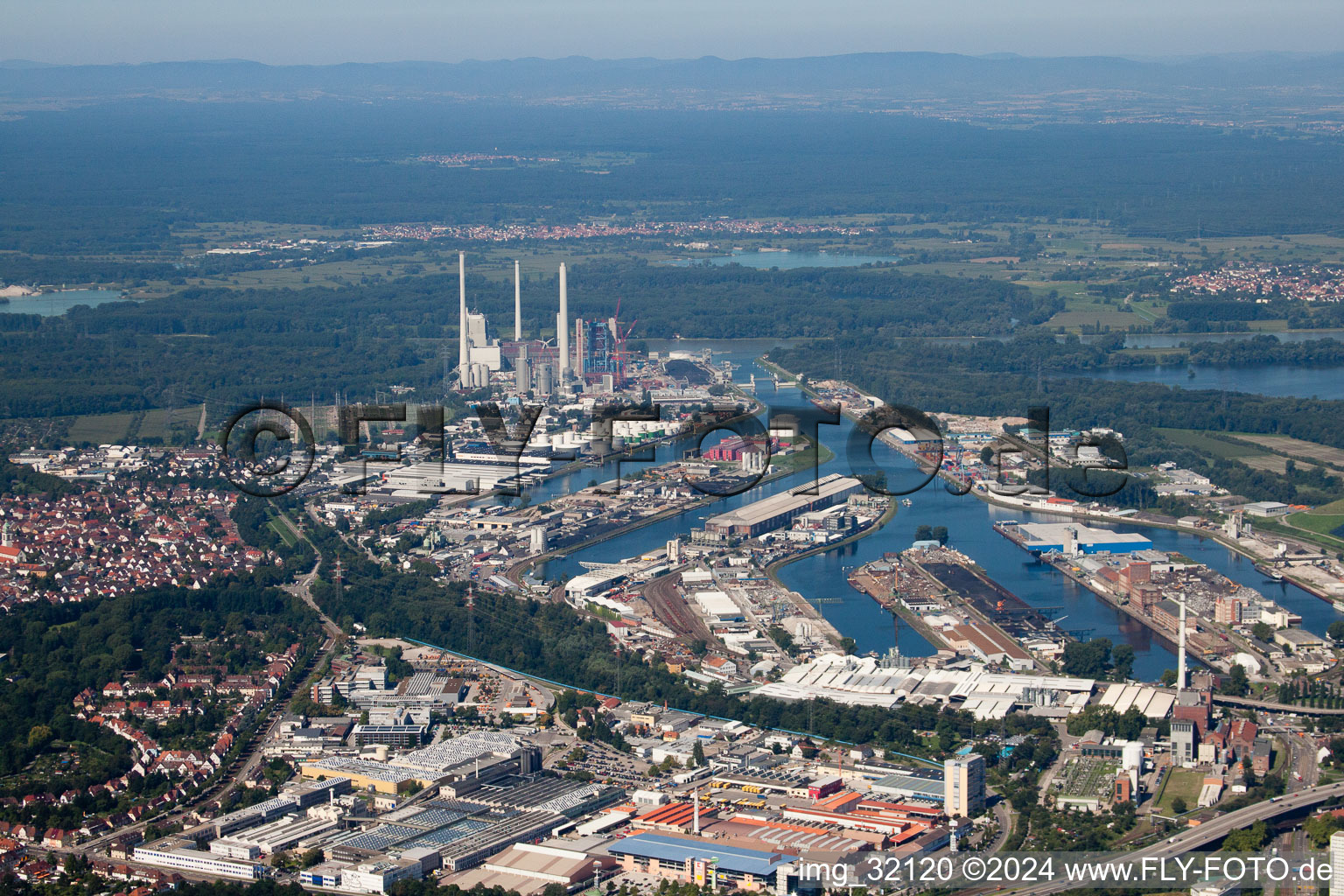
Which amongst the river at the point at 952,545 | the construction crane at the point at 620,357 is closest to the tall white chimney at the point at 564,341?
the construction crane at the point at 620,357

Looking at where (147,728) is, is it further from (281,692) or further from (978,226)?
(978,226)

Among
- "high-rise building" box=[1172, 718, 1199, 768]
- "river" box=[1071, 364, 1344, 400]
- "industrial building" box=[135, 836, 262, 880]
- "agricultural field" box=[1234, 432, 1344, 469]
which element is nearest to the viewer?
"industrial building" box=[135, 836, 262, 880]

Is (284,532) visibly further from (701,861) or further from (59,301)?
(59,301)

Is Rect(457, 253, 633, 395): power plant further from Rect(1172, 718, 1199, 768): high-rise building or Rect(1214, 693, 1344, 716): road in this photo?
Rect(1172, 718, 1199, 768): high-rise building

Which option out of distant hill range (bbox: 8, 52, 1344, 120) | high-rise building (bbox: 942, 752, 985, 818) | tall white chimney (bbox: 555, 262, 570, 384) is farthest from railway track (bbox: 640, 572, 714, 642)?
distant hill range (bbox: 8, 52, 1344, 120)

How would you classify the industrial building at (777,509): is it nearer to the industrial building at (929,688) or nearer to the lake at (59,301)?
the industrial building at (929,688)
